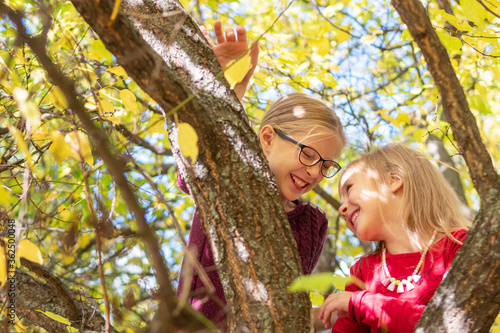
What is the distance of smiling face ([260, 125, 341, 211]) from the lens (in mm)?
2062

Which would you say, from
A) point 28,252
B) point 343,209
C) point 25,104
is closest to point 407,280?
point 343,209

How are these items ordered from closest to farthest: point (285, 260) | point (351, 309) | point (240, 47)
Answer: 1. point (285, 260)
2. point (351, 309)
3. point (240, 47)

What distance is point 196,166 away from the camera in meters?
1.25

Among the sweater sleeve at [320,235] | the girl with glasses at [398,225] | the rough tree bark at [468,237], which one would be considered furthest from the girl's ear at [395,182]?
the rough tree bark at [468,237]

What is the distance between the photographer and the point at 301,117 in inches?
85.5

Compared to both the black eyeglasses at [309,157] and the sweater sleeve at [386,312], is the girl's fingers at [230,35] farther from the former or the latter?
the sweater sleeve at [386,312]

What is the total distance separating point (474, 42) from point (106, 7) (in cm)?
187

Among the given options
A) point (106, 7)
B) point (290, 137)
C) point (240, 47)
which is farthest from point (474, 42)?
point (106, 7)

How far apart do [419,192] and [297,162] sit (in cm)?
54

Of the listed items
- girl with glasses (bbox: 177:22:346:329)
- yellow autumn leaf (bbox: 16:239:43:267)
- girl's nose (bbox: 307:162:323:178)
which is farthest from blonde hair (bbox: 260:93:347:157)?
yellow autumn leaf (bbox: 16:239:43:267)

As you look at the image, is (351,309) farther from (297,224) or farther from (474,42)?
(474,42)

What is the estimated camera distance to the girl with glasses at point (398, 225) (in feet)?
A: 6.02

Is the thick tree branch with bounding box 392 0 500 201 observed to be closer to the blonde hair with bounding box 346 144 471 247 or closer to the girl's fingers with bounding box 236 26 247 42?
the girl's fingers with bounding box 236 26 247 42

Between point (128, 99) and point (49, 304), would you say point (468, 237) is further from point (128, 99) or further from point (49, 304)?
point (49, 304)
